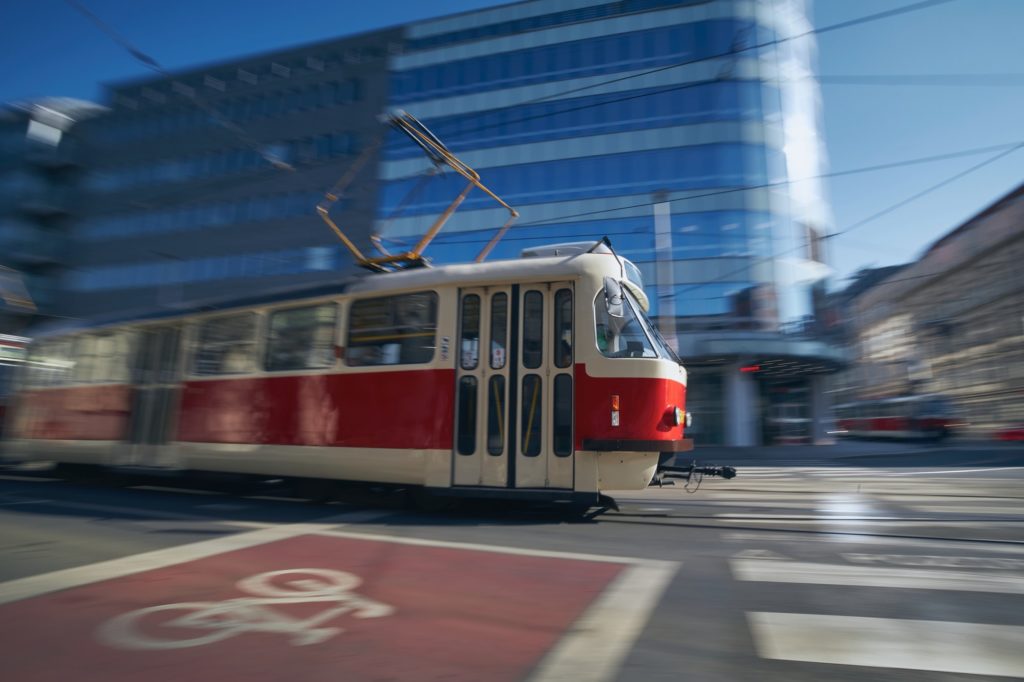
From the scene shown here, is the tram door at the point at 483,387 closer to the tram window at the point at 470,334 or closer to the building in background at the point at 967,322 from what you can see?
the tram window at the point at 470,334

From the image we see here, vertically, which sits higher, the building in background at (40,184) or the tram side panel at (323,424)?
the building in background at (40,184)

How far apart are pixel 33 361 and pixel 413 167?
18.7 metres

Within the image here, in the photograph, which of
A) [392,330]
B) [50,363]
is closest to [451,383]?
[392,330]

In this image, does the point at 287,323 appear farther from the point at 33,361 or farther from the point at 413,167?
the point at 413,167

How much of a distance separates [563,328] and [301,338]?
3.83 metres

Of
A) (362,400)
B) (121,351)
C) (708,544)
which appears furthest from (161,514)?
(708,544)

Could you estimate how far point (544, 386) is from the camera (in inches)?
262

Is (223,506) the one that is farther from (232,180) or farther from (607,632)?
(232,180)

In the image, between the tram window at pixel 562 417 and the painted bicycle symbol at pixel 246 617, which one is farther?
the tram window at pixel 562 417

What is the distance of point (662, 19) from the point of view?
25.4 meters

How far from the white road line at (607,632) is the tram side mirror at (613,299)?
10.3ft

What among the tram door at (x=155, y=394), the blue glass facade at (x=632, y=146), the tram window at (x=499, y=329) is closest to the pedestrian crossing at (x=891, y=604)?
the tram window at (x=499, y=329)

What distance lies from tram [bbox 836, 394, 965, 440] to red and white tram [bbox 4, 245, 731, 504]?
27624 mm

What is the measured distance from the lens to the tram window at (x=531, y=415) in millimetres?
6602
